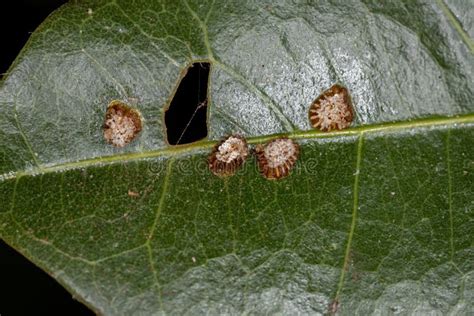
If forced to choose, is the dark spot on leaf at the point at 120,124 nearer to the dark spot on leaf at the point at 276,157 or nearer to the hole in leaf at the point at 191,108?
the hole in leaf at the point at 191,108

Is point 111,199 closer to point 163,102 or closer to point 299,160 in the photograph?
point 163,102

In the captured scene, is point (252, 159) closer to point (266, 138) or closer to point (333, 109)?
point (266, 138)

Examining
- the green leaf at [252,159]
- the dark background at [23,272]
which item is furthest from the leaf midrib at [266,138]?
the dark background at [23,272]

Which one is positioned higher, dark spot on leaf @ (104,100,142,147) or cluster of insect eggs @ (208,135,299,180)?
dark spot on leaf @ (104,100,142,147)

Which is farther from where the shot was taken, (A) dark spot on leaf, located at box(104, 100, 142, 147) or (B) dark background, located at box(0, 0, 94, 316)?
(B) dark background, located at box(0, 0, 94, 316)

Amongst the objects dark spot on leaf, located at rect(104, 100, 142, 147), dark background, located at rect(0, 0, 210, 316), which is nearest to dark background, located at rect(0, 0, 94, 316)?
dark background, located at rect(0, 0, 210, 316)

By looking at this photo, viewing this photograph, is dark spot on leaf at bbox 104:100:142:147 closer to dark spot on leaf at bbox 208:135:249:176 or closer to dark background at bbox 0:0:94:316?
dark spot on leaf at bbox 208:135:249:176
